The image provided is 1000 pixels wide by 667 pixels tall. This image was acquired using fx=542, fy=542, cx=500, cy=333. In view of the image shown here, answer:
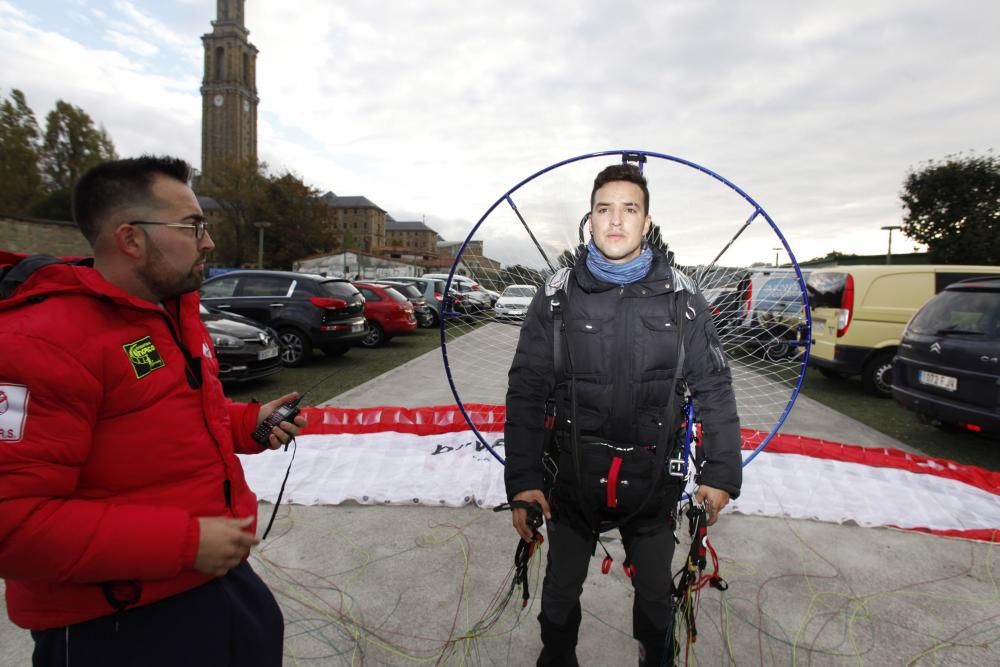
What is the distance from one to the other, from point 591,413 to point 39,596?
159cm

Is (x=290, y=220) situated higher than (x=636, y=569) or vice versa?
(x=290, y=220)

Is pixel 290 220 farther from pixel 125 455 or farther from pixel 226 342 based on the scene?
pixel 125 455

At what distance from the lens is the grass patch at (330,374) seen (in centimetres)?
740

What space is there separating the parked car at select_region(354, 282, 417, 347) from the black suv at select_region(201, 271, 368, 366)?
9.49ft

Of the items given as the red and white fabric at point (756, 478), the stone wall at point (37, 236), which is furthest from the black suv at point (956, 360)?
the stone wall at point (37, 236)

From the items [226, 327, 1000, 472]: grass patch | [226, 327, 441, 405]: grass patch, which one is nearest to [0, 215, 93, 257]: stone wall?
[226, 327, 441, 405]: grass patch

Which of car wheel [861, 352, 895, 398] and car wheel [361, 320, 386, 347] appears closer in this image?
car wheel [861, 352, 895, 398]

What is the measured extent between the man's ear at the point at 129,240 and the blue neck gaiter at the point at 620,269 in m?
1.45

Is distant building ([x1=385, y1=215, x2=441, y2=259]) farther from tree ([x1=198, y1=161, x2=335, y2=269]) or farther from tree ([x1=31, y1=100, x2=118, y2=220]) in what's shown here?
tree ([x1=31, y1=100, x2=118, y2=220])

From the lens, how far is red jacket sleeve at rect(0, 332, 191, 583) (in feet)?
3.31

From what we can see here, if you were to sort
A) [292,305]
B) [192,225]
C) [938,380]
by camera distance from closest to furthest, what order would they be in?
[192,225], [938,380], [292,305]

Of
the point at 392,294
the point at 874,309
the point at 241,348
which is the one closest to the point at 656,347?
the point at 241,348

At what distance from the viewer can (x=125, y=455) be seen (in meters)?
1.24

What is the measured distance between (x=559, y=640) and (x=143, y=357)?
1.77m
